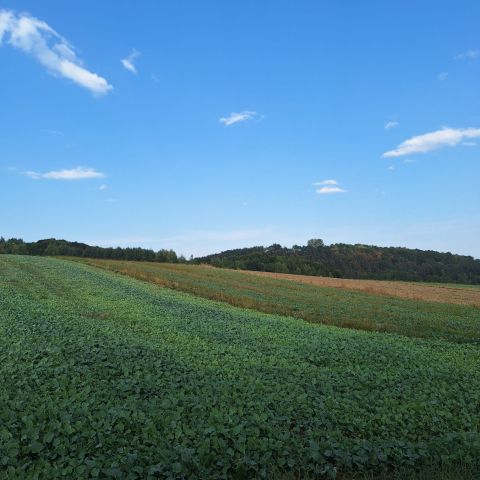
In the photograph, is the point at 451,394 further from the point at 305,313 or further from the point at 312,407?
the point at 305,313

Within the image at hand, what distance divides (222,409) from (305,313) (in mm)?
26750

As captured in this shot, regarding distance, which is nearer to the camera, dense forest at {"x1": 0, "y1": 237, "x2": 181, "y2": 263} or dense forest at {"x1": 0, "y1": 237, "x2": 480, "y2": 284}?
dense forest at {"x1": 0, "y1": 237, "x2": 181, "y2": 263}

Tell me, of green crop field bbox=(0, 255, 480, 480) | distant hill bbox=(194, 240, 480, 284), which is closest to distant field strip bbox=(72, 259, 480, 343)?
green crop field bbox=(0, 255, 480, 480)

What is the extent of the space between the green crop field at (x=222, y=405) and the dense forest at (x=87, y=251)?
96137 mm

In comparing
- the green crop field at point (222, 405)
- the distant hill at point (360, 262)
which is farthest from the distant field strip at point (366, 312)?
the distant hill at point (360, 262)

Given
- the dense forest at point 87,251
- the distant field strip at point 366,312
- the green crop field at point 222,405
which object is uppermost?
the dense forest at point 87,251

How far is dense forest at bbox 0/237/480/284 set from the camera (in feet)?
378

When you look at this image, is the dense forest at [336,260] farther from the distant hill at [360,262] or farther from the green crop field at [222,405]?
the green crop field at [222,405]

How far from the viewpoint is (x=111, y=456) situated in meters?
7.81

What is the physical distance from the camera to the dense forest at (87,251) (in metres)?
113

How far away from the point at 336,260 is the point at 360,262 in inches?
292

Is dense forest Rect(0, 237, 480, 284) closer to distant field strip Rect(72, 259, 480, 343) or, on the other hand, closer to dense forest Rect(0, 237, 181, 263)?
dense forest Rect(0, 237, 181, 263)

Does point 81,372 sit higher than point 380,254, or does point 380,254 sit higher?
point 380,254

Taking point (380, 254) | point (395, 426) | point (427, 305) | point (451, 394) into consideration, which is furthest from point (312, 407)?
point (380, 254)
